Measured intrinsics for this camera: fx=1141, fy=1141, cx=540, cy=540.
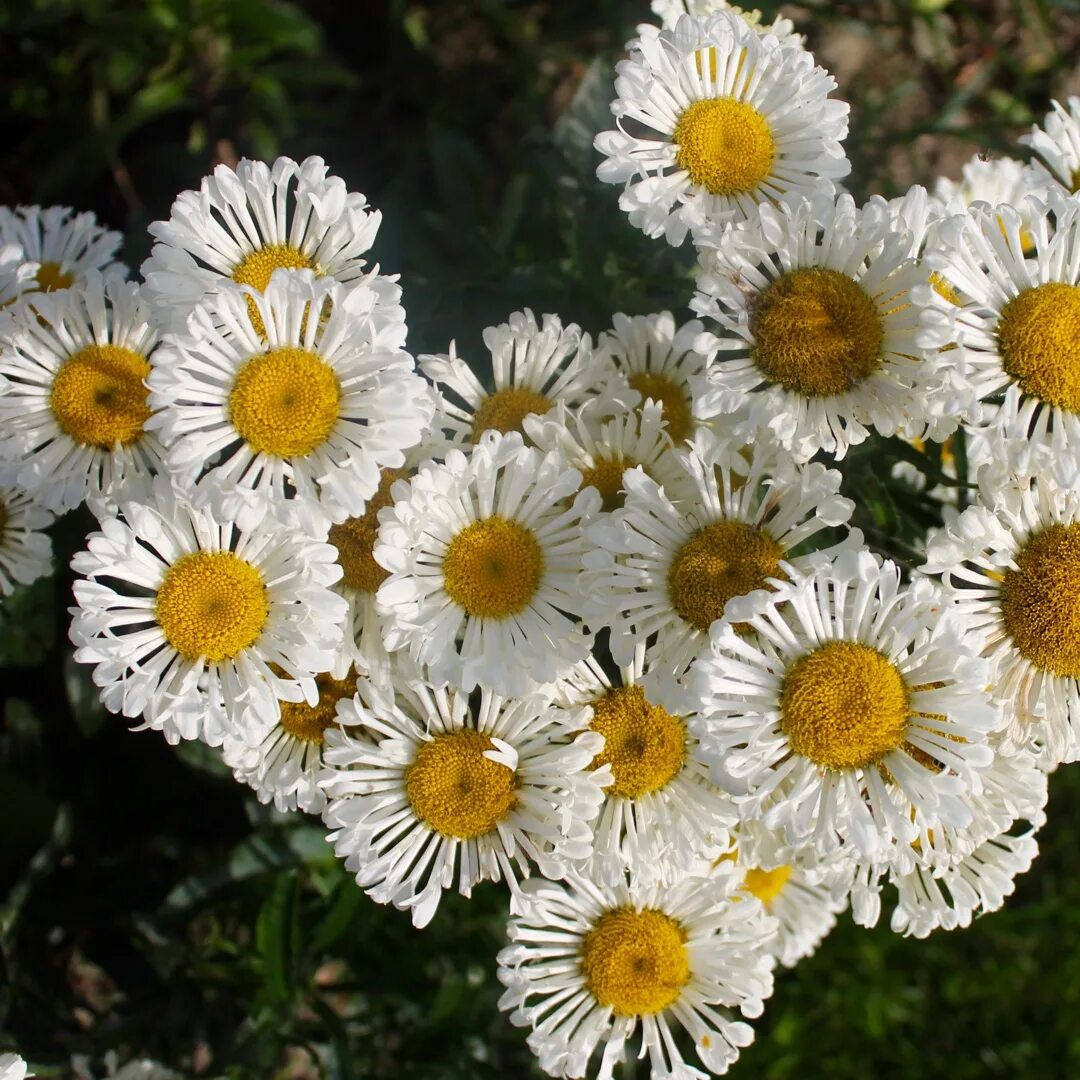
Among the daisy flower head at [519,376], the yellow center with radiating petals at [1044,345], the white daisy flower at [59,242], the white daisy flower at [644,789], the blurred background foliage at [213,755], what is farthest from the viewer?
the blurred background foliage at [213,755]

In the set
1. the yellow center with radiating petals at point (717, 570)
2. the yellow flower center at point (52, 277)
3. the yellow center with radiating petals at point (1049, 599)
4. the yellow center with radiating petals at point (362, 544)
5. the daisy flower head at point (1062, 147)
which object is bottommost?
the yellow center with radiating petals at point (362, 544)

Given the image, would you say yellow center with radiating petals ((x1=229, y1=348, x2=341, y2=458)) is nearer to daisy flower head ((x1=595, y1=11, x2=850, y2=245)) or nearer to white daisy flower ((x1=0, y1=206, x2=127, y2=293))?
daisy flower head ((x1=595, y1=11, x2=850, y2=245))

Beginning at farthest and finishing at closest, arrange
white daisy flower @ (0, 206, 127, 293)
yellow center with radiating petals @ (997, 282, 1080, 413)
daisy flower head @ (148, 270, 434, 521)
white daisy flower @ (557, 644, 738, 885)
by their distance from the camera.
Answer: white daisy flower @ (0, 206, 127, 293)
white daisy flower @ (557, 644, 738, 885)
yellow center with radiating petals @ (997, 282, 1080, 413)
daisy flower head @ (148, 270, 434, 521)

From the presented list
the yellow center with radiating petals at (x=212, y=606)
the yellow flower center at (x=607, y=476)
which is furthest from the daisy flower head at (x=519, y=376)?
the yellow center with radiating petals at (x=212, y=606)

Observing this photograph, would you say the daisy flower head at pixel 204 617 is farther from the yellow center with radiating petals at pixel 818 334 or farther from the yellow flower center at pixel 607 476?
the yellow center with radiating petals at pixel 818 334

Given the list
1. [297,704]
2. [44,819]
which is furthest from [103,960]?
[297,704]

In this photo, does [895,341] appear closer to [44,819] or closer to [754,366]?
[754,366]

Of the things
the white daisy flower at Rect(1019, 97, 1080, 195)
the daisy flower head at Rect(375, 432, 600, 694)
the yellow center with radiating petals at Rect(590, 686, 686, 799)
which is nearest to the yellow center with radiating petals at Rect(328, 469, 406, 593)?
the daisy flower head at Rect(375, 432, 600, 694)
